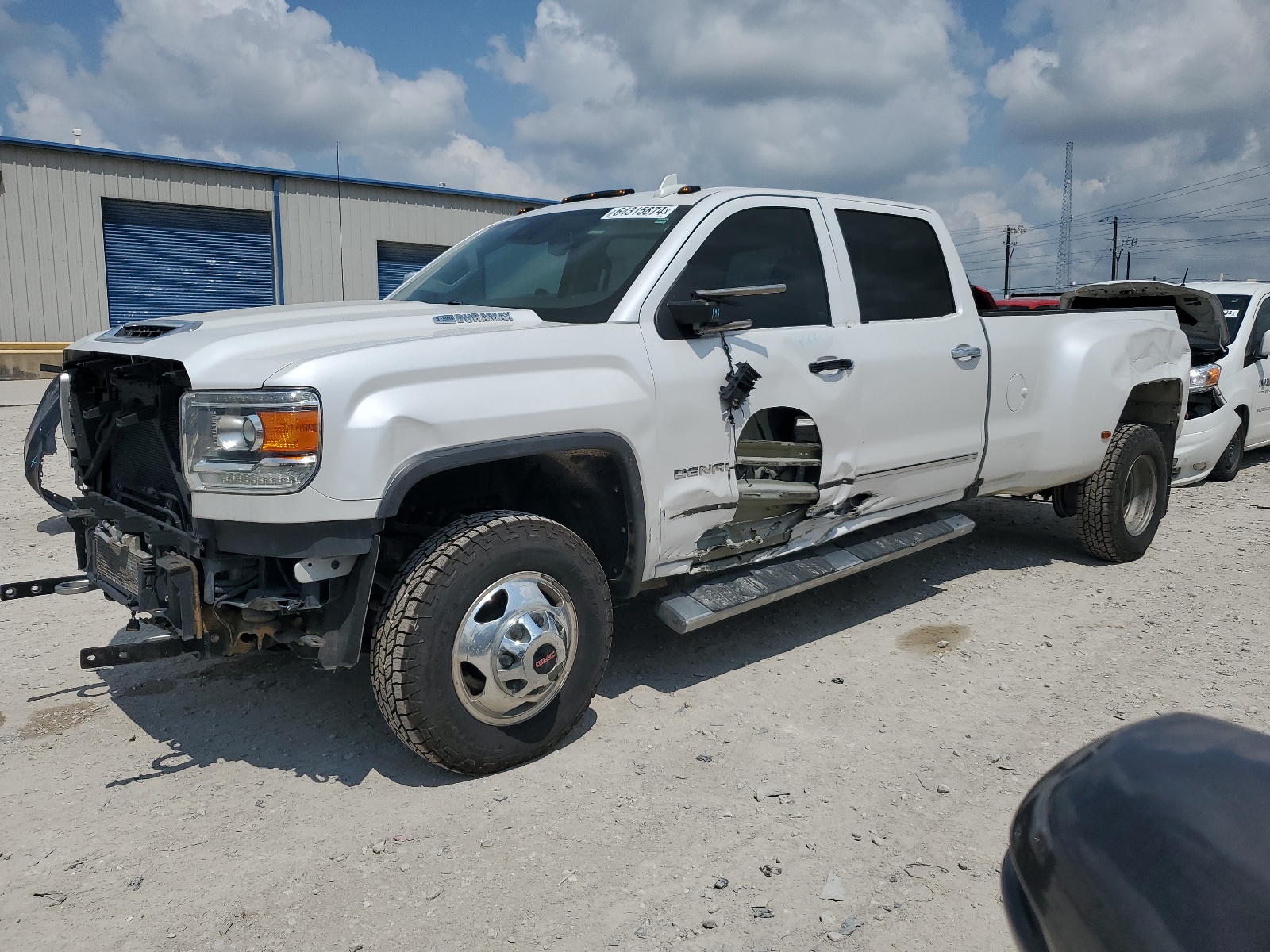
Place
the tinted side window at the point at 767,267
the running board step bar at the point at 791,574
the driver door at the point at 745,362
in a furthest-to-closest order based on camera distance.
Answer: the tinted side window at the point at 767,267 → the running board step bar at the point at 791,574 → the driver door at the point at 745,362

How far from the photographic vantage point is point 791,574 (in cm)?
426

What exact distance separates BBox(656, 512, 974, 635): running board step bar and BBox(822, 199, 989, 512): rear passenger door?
0.67 ft

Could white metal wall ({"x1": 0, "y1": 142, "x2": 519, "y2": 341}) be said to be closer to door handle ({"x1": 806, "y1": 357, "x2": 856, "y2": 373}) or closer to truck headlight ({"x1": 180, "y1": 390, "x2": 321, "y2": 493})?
door handle ({"x1": 806, "y1": 357, "x2": 856, "y2": 373})

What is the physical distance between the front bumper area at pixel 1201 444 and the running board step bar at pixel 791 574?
4211mm

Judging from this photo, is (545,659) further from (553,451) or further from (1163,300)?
(1163,300)

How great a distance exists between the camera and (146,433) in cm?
346

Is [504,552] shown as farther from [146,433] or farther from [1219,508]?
[1219,508]

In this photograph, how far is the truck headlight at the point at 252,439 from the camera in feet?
9.20

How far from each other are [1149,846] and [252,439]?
2.47m

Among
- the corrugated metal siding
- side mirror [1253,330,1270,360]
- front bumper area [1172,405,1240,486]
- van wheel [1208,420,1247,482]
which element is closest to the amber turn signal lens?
front bumper area [1172,405,1240,486]

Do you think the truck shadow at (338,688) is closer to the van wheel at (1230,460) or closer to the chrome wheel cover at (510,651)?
the chrome wheel cover at (510,651)

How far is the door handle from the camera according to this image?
162 inches

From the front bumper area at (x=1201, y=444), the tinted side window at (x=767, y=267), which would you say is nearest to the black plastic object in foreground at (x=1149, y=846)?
the tinted side window at (x=767, y=267)

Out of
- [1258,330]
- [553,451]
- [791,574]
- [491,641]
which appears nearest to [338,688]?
[491,641]
